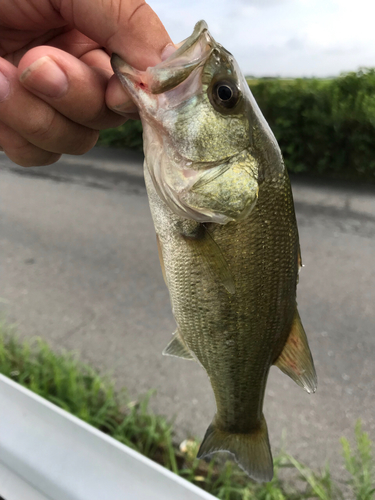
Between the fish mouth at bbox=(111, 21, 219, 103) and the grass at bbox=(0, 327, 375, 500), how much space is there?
1.69m

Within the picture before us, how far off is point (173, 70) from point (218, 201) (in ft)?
1.05

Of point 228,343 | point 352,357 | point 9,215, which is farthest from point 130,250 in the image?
point 228,343

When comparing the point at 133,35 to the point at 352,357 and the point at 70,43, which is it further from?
the point at 352,357

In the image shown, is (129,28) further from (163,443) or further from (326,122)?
(326,122)

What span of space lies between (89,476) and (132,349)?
1.60 meters

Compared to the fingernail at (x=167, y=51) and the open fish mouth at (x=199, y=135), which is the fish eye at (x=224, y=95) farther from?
the fingernail at (x=167, y=51)

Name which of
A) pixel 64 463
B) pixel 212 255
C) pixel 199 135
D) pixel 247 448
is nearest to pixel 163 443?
pixel 64 463

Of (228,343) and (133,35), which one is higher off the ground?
(133,35)

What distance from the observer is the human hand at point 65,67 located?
3.32ft

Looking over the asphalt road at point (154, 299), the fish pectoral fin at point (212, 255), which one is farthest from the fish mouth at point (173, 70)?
the asphalt road at point (154, 299)

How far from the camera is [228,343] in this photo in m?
1.15

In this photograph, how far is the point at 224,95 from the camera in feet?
3.26

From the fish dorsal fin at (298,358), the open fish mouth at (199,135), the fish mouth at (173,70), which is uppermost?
the fish mouth at (173,70)

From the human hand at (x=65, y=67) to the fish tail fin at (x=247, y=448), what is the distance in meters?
1.01
